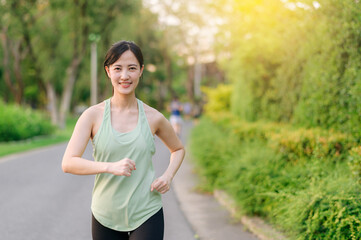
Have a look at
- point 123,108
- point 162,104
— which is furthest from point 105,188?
point 162,104

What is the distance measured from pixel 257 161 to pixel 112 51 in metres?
4.33

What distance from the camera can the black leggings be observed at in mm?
2639

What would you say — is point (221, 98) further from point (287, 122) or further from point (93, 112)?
point (93, 112)

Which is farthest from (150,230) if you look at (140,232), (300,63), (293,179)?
(300,63)

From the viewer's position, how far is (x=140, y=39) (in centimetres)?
5362

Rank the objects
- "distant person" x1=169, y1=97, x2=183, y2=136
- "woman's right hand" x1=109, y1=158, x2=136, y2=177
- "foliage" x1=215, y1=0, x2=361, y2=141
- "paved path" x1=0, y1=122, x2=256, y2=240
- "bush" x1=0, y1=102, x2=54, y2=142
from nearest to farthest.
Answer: "woman's right hand" x1=109, y1=158, x2=136, y2=177 → "paved path" x1=0, y1=122, x2=256, y2=240 → "foliage" x1=215, y1=0, x2=361, y2=141 → "bush" x1=0, y1=102, x2=54, y2=142 → "distant person" x1=169, y1=97, x2=183, y2=136

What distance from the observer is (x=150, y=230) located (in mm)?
2656

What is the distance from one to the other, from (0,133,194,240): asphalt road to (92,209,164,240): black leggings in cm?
328

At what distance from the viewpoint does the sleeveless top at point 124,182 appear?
258cm

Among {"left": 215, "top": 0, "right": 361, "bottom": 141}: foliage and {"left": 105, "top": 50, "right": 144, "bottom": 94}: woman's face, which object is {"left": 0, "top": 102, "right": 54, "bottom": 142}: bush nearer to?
{"left": 215, "top": 0, "right": 361, "bottom": 141}: foliage

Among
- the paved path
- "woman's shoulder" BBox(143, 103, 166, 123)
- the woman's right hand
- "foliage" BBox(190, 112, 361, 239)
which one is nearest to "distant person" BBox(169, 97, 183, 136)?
the paved path

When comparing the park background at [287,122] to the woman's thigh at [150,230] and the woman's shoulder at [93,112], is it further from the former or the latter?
the woman's thigh at [150,230]

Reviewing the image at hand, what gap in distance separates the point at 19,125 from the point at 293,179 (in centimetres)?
1803

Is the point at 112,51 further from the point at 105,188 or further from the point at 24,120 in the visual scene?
the point at 24,120
